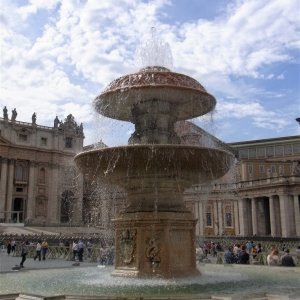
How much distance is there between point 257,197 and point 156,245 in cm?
4851

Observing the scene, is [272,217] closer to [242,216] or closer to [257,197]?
[257,197]

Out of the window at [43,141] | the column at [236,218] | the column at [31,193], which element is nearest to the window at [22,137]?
the window at [43,141]

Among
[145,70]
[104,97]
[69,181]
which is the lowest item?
[104,97]

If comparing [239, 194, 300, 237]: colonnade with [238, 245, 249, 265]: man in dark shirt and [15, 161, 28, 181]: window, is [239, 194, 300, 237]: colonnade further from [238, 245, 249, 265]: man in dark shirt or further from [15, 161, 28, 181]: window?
[15, 161, 28, 181]: window

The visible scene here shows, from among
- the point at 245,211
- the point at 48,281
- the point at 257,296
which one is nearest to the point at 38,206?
the point at 245,211

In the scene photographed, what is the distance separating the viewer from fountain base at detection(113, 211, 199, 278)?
1179cm

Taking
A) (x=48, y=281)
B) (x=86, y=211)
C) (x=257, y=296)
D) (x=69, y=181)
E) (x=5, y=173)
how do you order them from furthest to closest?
1. (x=86, y=211)
2. (x=69, y=181)
3. (x=5, y=173)
4. (x=48, y=281)
5. (x=257, y=296)

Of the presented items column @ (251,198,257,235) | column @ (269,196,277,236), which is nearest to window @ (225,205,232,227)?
column @ (251,198,257,235)

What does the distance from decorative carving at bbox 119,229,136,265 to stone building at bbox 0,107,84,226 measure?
202ft

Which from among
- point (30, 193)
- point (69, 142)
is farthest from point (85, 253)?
point (69, 142)

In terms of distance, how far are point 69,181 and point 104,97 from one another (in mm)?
69445

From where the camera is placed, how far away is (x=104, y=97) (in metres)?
13.1

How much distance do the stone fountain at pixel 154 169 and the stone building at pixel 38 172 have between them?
60.9 metres

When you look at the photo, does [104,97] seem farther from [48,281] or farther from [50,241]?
[50,241]
